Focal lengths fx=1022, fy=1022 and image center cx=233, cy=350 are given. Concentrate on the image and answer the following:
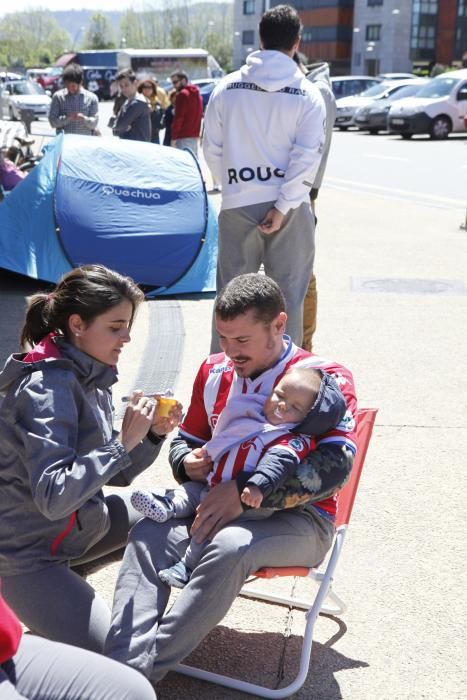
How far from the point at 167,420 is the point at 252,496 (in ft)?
1.62

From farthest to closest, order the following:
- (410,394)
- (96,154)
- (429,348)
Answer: (96,154), (429,348), (410,394)

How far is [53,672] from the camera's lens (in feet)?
7.14

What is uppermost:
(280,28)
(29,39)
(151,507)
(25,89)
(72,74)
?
(280,28)

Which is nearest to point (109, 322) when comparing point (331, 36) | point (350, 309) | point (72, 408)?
point (72, 408)

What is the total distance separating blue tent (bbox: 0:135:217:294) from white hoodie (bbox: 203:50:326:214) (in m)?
2.97

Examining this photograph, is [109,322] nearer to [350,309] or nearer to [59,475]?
[59,475]

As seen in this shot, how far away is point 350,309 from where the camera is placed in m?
8.14

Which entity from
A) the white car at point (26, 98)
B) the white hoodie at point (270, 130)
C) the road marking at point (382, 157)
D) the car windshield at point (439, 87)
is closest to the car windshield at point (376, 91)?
the car windshield at point (439, 87)

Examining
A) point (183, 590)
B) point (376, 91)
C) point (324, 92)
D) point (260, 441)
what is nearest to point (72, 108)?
point (324, 92)

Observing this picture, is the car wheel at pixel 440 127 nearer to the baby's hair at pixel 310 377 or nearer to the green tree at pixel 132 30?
the baby's hair at pixel 310 377

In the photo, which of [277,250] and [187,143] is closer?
[277,250]

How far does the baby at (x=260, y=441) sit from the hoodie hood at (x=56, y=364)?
0.37 metres

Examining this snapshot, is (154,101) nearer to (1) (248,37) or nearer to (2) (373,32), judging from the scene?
(2) (373,32)

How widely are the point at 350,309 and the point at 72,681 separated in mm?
6192
